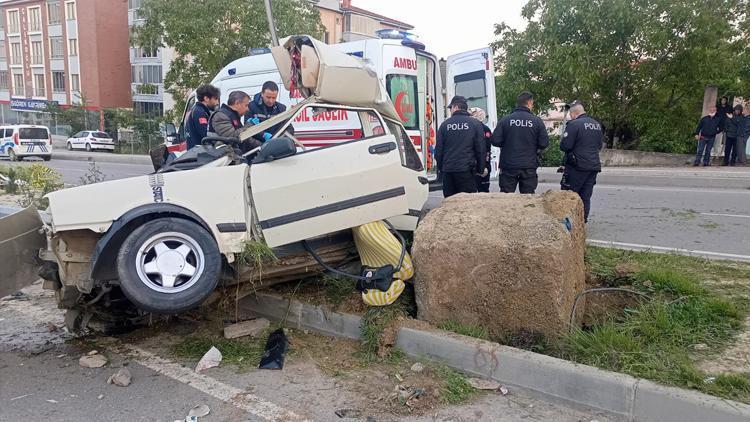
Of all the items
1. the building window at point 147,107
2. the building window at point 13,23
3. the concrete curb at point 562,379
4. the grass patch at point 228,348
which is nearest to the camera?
the concrete curb at point 562,379

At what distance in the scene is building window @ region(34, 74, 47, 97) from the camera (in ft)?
177

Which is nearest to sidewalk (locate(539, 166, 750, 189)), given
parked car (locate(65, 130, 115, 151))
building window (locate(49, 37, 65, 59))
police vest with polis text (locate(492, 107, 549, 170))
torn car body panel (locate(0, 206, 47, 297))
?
police vest with polis text (locate(492, 107, 549, 170))

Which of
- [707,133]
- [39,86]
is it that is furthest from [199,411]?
[39,86]

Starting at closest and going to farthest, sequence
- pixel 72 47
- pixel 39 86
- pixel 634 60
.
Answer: pixel 634 60
pixel 72 47
pixel 39 86

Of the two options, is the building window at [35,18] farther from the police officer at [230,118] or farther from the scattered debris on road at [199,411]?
the scattered debris on road at [199,411]

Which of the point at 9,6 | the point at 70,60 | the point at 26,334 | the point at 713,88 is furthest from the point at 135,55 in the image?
the point at 26,334

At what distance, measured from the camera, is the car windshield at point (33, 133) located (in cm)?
2814

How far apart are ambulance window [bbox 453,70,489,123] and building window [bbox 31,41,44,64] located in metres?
56.9

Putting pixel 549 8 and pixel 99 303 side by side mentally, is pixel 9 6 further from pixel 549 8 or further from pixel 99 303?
pixel 99 303

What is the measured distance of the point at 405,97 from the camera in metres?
7.88

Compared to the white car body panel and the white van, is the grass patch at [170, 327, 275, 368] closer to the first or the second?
the white car body panel

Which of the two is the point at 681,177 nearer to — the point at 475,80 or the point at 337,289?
the point at 475,80

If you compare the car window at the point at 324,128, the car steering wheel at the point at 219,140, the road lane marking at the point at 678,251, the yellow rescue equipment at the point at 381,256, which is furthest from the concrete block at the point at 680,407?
the car window at the point at 324,128

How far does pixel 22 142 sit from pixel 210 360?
29674 millimetres
